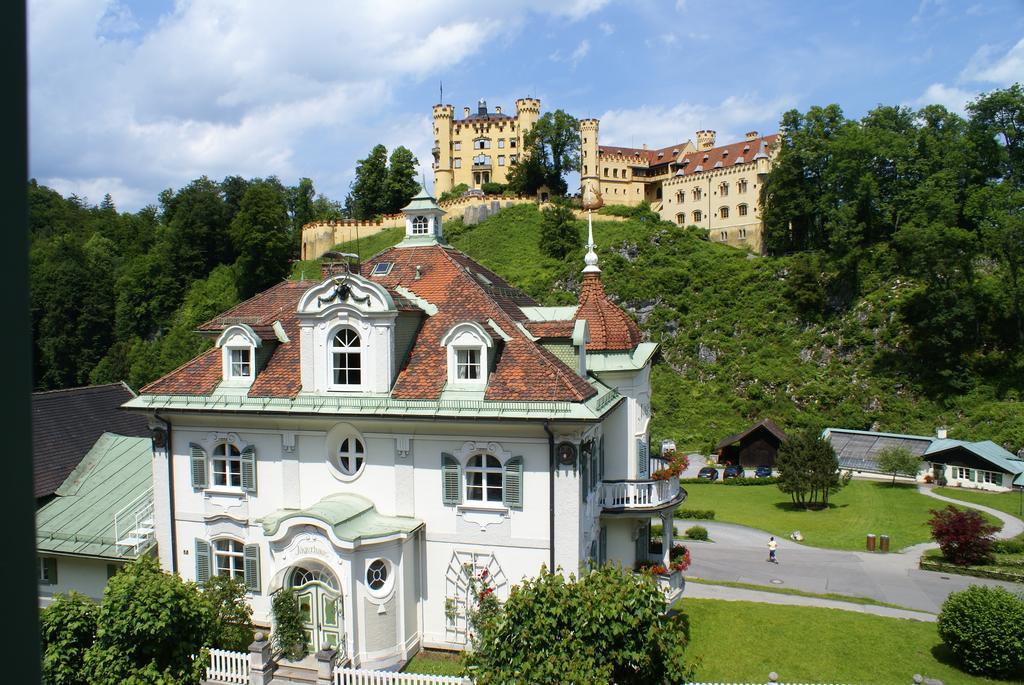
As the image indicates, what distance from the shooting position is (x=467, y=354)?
2016 cm

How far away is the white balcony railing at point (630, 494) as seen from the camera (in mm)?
22188

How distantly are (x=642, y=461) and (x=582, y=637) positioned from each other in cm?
994

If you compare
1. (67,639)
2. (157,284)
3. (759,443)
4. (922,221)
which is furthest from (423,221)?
(157,284)

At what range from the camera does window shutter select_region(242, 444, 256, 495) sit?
21188 mm

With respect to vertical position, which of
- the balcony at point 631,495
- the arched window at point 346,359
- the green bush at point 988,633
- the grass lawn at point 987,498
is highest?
the arched window at point 346,359

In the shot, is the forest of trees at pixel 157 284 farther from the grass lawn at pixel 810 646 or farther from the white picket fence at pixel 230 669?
the grass lawn at pixel 810 646

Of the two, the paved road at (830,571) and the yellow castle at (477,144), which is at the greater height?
the yellow castle at (477,144)

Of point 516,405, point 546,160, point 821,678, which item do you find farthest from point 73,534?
point 546,160

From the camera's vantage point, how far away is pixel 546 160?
9925 centimetres

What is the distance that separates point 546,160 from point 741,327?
4292 cm

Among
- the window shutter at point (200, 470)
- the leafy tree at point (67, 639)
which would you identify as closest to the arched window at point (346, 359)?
the window shutter at point (200, 470)

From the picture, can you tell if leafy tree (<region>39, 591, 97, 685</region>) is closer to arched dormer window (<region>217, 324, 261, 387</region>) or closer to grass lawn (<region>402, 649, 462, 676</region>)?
grass lawn (<region>402, 649, 462, 676</region>)

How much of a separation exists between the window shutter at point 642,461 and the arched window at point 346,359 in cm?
913

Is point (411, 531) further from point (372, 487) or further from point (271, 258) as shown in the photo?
point (271, 258)
